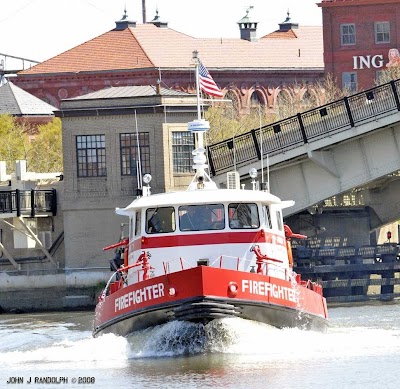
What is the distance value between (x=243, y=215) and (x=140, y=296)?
10.2 ft

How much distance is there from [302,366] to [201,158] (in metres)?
6.84

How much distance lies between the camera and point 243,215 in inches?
1655

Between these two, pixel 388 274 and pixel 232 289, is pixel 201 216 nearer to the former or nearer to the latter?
pixel 232 289

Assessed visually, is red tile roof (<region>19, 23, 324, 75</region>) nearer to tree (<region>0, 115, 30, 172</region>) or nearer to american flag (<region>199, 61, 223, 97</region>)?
tree (<region>0, 115, 30, 172</region>)

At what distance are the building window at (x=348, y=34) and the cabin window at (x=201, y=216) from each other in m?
75.8

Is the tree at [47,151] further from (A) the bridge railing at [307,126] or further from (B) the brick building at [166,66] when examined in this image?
(A) the bridge railing at [307,126]

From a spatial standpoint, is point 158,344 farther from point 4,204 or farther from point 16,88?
point 16,88

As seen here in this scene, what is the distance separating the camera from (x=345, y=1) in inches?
4560

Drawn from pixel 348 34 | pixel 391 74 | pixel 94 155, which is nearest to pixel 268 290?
pixel 94 155

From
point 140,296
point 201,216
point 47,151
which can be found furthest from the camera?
point 47,151

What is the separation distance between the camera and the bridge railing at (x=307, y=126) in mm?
61906

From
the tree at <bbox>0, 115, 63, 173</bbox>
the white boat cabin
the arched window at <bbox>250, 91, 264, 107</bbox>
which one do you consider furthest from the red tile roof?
the white boat cabin

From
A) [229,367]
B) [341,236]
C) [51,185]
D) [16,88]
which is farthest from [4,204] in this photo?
[16,88]

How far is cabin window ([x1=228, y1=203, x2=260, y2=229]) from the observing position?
4178 centimetres
